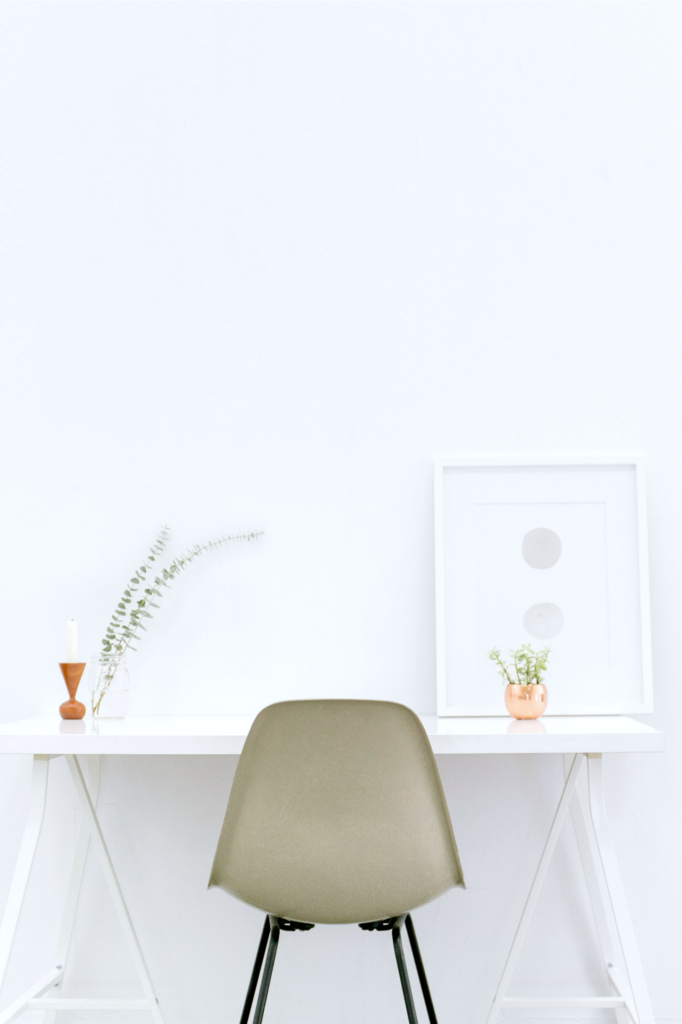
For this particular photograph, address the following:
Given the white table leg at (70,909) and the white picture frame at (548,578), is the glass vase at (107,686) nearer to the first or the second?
the white table leg at (70,909)

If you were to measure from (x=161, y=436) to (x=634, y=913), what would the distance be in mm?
1673

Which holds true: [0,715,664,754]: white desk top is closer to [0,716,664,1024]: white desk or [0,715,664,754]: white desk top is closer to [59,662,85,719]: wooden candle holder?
[0,716,664,1024]: white desk

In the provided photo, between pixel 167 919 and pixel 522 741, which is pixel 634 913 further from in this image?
pixel 167 919

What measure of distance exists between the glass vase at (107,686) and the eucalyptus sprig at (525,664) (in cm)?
89

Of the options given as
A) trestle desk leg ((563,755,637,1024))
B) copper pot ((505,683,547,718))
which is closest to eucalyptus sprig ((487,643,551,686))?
copper pot ((505,683,547,718))

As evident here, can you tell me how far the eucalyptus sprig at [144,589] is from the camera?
2.05 meters

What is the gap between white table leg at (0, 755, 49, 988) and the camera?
1.65 meters

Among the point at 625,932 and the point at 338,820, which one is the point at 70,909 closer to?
the point at 338,820

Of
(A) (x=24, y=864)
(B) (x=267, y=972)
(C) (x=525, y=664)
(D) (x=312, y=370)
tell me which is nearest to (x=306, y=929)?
(B) (x=267, y=972)

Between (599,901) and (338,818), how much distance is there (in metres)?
0.88

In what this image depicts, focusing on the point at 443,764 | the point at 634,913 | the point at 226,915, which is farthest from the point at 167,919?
the point at 634,913

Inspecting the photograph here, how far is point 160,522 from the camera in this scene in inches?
85.0

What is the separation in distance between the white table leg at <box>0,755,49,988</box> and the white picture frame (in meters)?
0.91

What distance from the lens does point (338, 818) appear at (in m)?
1.47
